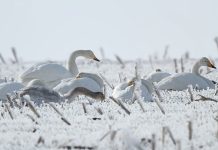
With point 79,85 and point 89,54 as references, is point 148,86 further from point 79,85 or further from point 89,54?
point 89,54

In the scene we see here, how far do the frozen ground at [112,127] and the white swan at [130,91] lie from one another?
274 mm

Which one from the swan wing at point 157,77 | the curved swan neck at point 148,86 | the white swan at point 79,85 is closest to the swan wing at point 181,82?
the white swan at point 79,85

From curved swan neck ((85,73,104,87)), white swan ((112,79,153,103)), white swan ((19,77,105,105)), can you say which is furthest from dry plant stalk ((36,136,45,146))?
curved swan neck ((85,73,104,87))

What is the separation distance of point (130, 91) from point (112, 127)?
3.22 meters

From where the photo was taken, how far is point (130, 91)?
11.8 m

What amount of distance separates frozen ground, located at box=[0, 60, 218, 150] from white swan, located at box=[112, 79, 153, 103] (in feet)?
0.90

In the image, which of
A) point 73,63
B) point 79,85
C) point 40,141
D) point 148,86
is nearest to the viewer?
point 40,141

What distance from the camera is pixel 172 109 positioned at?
33.4 feet

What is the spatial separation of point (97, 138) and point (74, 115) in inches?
79.5

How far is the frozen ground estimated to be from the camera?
772 centimetres

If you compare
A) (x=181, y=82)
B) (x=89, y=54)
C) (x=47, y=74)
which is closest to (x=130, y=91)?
(x=181, y=82)

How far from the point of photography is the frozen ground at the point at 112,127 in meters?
7.72

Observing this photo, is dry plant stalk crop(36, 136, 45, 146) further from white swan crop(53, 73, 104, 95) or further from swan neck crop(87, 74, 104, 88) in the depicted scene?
swan neck crop(87, 74, 104, 88)

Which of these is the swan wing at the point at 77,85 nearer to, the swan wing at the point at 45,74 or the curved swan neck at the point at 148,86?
the curved swan neck at the point at 148,86
